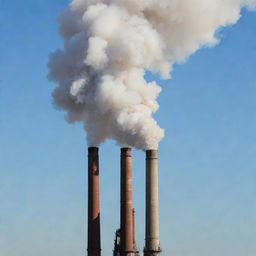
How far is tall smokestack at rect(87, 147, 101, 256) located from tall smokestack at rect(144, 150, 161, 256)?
10.9ft

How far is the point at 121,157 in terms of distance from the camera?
139 ft

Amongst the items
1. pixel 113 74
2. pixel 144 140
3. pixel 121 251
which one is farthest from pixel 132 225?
pixel 113 74

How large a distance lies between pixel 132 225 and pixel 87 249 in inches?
126

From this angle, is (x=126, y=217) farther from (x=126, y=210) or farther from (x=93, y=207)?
(x=93, y=207)

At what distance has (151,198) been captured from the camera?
43.5 m

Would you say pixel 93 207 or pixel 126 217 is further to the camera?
pixel 93 207

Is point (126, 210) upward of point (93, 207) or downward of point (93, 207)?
downward

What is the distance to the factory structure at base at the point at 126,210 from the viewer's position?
4147 centimetres

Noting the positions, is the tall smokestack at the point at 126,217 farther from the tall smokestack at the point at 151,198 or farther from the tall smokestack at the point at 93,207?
the tall smokestack at the point at 151,198

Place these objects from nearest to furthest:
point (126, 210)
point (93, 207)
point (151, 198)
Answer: point (126, 210) < point (93, 207) < point (151, 198)

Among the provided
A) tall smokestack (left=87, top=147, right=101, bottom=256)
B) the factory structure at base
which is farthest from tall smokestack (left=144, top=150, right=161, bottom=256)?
tall smokestack (left=87, top=147, right=101, bottom=256)

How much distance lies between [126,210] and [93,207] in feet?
7.40

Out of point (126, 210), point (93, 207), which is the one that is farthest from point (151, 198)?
point (93, 207)

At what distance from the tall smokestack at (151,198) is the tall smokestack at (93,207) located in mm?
3307
